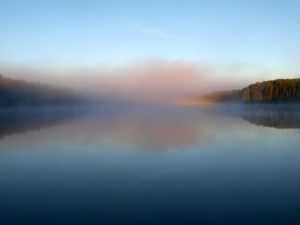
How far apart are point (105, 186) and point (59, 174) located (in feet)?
5.14

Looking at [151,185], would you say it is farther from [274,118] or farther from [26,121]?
[26,121]

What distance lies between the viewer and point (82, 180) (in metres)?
7.07

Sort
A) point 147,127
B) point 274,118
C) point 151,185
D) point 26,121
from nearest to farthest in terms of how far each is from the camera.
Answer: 1. point 151,185
2. point 147,127
3. point 274,118
4. point 26,121

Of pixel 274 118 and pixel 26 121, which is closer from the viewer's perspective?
pixel 274 118

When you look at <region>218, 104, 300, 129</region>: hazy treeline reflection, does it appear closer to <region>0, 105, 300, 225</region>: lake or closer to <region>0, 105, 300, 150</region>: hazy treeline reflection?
<region>0, 105, 300, 150</region>: hazy treeline reflection

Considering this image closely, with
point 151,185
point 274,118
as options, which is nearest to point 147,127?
point 274,118

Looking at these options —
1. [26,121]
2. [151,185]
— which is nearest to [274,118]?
[26,121]

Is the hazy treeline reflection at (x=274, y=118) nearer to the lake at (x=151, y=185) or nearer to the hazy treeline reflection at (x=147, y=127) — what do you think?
the hazy treeline reflection at (x=147, y=127)

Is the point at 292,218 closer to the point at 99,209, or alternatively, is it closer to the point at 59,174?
the point at 99,209

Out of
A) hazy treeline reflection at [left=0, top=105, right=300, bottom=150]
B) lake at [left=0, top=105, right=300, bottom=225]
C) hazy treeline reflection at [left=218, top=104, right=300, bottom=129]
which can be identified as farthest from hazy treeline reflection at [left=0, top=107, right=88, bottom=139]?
hazy treeline reflection at [left=218, top=104, right=300, bottom=129]

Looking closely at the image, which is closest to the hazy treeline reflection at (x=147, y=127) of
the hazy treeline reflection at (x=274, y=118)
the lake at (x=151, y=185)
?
the hazy treeline reflection at (x=274, y=118)

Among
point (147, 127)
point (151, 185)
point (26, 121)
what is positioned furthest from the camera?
point (26, 121)

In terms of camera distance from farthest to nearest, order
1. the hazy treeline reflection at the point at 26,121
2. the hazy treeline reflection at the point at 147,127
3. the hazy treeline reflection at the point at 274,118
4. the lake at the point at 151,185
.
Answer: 1. the hazy treeline reflection at the point at 274,118
2. the hazy treeline reflection at the point at 26,121
3. the hazy treeline reflection at the point at 147,127
4. the lake at the point at 151,185

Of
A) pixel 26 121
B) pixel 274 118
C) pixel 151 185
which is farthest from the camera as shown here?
pixel 26 121
